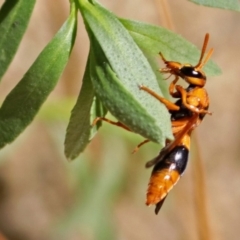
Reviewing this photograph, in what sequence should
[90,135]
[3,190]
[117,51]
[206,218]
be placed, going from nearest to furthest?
[117,51], [90,135], [206,218], [3,190]

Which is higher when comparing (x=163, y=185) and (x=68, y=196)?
(x=163, y=185)

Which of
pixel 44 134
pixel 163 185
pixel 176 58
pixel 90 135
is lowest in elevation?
pixel 44 134

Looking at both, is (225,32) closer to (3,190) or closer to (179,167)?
(3,190)

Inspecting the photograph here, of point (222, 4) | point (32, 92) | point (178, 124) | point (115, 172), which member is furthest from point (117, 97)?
point (115, 172)

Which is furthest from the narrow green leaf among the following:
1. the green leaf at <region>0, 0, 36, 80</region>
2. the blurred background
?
the blurred background

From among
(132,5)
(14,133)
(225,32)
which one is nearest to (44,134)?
(132,5)

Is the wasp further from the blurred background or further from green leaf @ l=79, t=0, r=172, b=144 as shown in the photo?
the blurred background

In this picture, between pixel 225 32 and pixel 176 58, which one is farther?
pixel 225 32

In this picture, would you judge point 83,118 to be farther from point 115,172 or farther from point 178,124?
point 115,172
